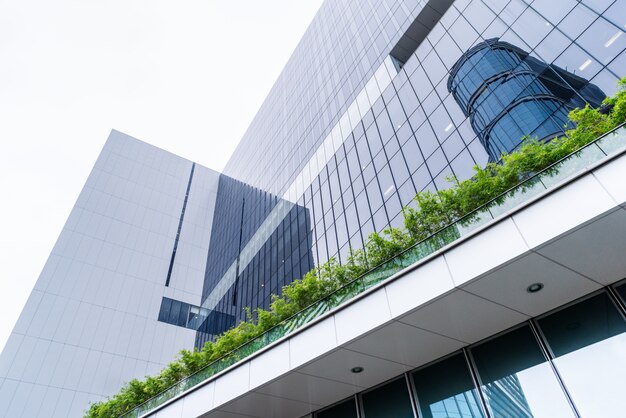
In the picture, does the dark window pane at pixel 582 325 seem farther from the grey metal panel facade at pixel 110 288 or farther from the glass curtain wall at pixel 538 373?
the grey metal panel facade at pixel 110 288

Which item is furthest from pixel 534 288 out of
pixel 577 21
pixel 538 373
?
pixel 577 21

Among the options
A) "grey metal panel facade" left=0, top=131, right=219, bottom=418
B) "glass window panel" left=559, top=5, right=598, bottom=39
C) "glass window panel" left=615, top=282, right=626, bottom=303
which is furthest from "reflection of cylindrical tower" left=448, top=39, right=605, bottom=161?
"grey metal panel facade" left=0, top=131, right=219, bottom=418

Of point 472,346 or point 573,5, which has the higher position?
point 573,5

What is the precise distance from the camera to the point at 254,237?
133 feet

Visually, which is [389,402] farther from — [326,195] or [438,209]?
[326,195]

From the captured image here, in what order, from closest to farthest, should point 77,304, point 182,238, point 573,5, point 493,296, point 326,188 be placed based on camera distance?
1. point 493,296
2. point 573,5
3. point 326,188
4. point 77,304
5. point 182,238

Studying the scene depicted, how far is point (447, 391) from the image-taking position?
34.1ft

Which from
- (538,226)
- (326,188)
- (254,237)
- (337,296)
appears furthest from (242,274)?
(538,226)

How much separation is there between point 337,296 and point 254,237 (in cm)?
2918

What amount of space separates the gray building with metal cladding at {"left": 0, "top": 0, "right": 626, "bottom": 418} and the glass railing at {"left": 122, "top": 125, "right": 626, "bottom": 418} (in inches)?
79.3

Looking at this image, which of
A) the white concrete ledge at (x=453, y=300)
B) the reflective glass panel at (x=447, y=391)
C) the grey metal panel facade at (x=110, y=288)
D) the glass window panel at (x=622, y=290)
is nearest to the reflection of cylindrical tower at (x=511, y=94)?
the glass window panel at (x=622, y=290)

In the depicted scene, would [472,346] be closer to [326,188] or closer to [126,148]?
[326,188]

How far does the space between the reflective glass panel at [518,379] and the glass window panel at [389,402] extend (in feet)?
7.23

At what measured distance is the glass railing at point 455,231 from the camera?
8513mm
